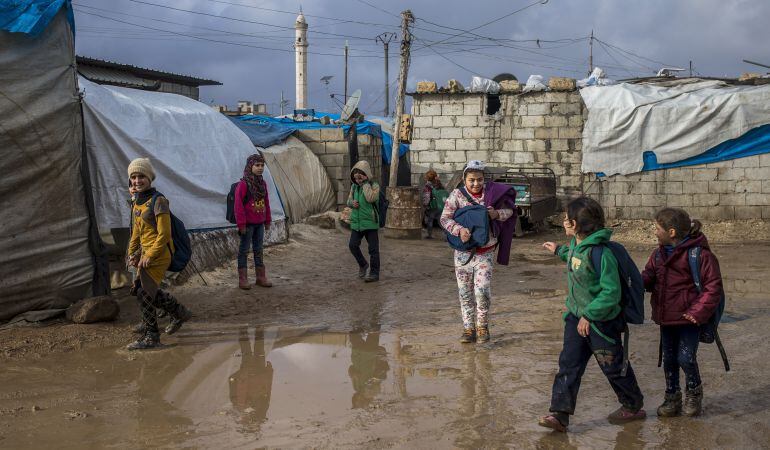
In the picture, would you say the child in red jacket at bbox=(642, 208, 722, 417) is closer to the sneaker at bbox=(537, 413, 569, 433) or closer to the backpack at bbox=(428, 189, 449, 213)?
the sneaker at bbox=(537, 413, 569, 433)

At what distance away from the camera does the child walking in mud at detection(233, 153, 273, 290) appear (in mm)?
8492

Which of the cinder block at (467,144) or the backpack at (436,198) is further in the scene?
the cinder block at (467,144)

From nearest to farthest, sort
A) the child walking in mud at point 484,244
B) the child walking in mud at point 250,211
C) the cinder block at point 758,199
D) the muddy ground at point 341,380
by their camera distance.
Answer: the muddy ground at point 341,380 < the child walking in mud at point 484,244 < the child walking in mud at point 250,211 < the cinder block at point 758,199

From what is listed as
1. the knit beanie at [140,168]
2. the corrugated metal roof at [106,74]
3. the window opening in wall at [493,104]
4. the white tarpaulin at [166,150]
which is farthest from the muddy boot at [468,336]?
the corrugated metal roof at [106,74]

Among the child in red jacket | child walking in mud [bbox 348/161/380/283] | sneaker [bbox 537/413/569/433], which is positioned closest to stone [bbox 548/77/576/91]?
child walking in mud [bbox 348/161/380/283]

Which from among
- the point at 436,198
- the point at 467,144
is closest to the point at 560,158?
the point at 467,144

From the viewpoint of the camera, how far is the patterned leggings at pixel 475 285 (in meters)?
6.05

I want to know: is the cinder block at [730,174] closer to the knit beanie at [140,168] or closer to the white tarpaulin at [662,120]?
the white tarpaulin at [662,120]

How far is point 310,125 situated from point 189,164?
334 inches

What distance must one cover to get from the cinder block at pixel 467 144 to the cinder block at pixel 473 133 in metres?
0.09

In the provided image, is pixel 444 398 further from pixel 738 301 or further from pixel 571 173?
pixel 571 173

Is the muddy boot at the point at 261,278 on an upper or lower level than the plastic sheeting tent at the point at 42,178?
lower

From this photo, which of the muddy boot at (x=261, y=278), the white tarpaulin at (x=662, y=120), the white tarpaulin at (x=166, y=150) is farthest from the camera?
the white tarpaulin at (x=662, y=120)

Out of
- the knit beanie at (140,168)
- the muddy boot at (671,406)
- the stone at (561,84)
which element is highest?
the stone at (561,84)
